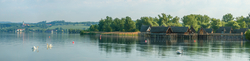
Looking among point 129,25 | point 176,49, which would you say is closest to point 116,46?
point 176,49

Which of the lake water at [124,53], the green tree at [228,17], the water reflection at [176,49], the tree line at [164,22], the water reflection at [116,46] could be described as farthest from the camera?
the green tree at [228,17]

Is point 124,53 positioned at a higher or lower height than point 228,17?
lower

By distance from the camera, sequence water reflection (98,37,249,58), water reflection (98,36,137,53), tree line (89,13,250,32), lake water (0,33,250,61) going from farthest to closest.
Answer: tree line (89,13,250,32) → water reflection (98,36,137,53) → water reflection (98,37,249,58) → lake water (0,33,250,61)

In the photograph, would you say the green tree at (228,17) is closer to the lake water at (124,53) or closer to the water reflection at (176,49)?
the water reflection at (176,49)

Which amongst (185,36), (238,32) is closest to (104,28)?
(185,36)

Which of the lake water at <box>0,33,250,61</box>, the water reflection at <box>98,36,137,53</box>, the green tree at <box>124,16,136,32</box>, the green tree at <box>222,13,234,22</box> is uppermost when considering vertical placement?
the green tree at <box>222,13,234,22</box>

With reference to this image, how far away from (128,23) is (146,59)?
113318 mm

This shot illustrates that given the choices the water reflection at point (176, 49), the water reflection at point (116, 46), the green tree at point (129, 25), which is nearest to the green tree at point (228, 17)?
the green tree at point (129, 25)

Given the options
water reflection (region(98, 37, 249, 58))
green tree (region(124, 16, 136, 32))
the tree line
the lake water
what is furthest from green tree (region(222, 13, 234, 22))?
the lake water

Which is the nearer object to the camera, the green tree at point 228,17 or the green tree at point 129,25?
the green tree at point 129,25

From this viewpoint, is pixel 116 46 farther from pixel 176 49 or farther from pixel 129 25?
pixel 129 25

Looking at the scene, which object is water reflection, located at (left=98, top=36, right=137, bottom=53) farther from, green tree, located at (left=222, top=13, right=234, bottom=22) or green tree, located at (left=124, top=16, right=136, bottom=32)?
green tree, located at (left=222, top=13, right=234, bottom=22)

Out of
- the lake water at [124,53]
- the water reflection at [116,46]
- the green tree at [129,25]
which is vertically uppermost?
the green tree at [129,25]

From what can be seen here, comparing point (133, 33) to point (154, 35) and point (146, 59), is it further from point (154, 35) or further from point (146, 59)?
point (146, 59)
